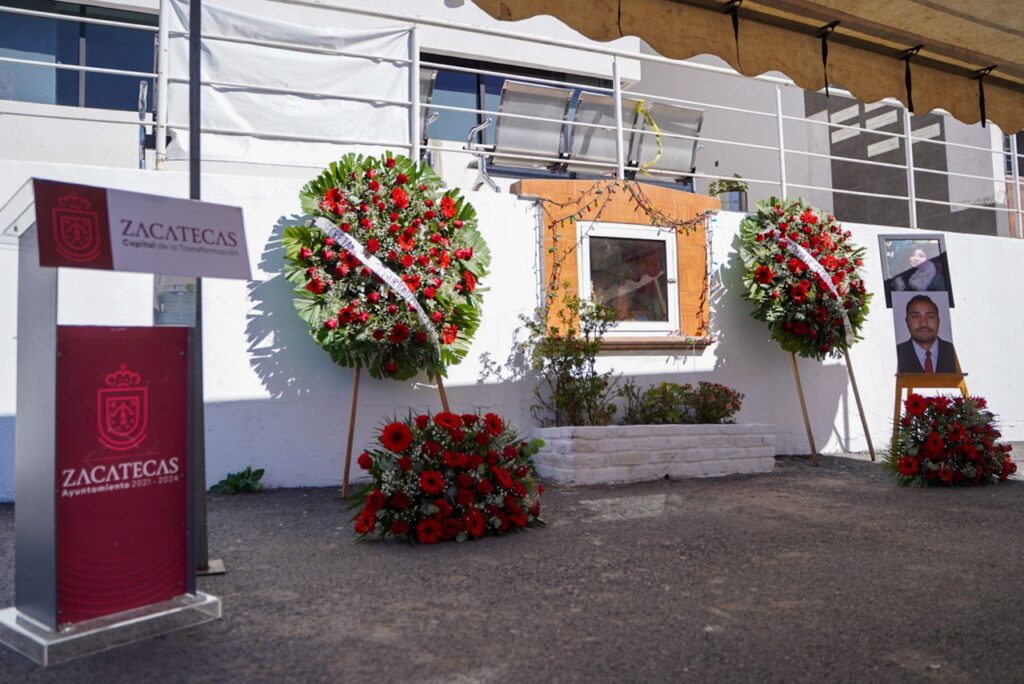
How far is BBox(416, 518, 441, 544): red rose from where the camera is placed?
4.45 meters

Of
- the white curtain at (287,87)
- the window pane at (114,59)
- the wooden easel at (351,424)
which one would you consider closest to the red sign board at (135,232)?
the wooden easel at (351,424)

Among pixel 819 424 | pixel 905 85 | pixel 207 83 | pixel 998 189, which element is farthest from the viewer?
pixel 998 189

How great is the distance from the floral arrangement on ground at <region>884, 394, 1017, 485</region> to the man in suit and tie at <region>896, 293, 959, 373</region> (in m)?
0.78

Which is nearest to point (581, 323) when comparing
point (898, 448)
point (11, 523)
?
point (898, 448)

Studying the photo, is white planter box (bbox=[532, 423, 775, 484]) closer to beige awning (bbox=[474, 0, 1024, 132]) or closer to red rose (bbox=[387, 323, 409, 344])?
red rose (bbox=[387, 323, 409, 344])

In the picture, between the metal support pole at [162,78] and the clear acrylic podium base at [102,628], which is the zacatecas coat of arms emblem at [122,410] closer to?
the clear acrylic podium base at [102,628]

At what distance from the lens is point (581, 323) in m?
7.31

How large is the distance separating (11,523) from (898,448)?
247 inches

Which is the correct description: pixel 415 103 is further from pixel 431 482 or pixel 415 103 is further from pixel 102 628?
pixel 102 628

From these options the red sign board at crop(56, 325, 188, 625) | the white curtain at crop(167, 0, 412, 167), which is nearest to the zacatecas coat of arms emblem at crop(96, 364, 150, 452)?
the red sign board at crop(56, 325, 188, 625)

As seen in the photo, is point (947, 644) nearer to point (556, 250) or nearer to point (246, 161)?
point (556, 250)

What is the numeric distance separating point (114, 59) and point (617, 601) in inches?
354

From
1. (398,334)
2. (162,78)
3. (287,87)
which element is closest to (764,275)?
(398,334)

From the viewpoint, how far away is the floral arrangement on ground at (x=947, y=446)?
6344 millimetres
